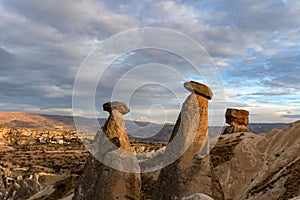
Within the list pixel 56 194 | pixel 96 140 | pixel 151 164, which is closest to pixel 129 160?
pixel 96 140

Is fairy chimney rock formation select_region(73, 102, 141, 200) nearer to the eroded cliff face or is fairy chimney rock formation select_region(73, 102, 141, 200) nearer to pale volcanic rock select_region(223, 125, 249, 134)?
the eroded cliff face

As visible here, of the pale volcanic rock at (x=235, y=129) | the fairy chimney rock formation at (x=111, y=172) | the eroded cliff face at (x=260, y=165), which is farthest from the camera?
the pale volcanic rock at (x=235, y=129)

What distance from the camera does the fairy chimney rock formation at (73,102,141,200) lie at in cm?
1641

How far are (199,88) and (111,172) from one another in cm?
574

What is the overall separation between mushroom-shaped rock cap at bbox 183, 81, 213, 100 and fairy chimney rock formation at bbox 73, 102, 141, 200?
14.9ft

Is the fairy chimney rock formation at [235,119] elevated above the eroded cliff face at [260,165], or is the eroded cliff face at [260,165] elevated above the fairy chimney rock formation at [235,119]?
the fairy chimney rock formation at [235,119]

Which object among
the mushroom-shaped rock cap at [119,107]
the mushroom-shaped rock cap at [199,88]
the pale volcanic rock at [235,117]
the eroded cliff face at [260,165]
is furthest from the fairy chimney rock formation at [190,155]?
the pale volcanic rock at [235,117]

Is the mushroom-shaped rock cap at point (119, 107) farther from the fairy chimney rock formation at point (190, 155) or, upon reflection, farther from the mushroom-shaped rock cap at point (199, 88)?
the mushroom-shaped rock cap at point (199, 88)

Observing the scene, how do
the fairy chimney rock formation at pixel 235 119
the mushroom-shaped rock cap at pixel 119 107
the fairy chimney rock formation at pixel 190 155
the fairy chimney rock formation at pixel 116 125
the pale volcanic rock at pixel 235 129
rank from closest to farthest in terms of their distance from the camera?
1. the fairy chimney rock formation at pixel 190 155
2. the fairy chimney rock formation at pixel 116 125
3. the mushroom-shaped rock cap at pixel 119 107
4. the pale volcanic rock at pixel 235 129
5. the fairy chimney rock formation at pixel 235 119

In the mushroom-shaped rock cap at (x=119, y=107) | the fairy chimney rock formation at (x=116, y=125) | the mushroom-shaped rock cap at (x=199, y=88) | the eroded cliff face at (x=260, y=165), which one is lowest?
the eroded cliff face at (x=260, y=165)

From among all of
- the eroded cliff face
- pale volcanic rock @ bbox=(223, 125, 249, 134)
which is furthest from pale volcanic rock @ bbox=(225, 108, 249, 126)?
the eroded cliff face

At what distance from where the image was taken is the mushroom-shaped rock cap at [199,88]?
15.4m

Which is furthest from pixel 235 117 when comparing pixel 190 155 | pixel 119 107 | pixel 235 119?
pixel 190 155

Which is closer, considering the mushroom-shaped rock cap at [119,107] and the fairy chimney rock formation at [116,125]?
the fairy chimney rock formation at [116,125]
